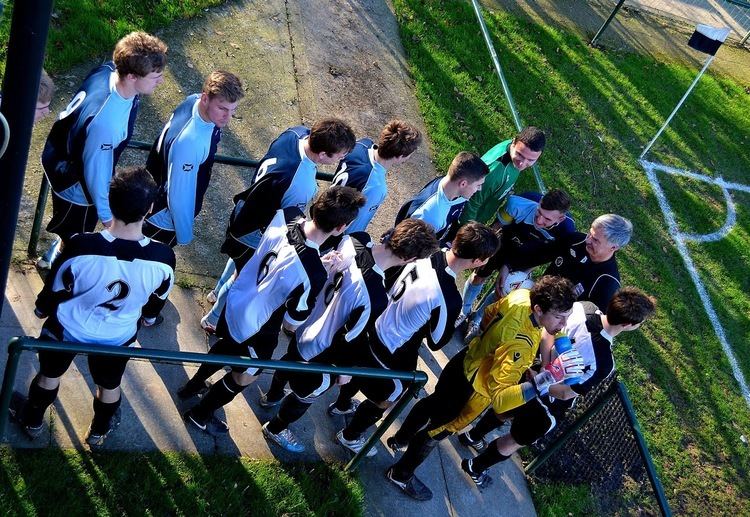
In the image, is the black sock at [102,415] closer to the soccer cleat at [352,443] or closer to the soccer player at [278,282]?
the soccer player at [278,282]

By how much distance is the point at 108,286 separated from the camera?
3.44 m

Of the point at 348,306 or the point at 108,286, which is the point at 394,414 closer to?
the point at 348,306

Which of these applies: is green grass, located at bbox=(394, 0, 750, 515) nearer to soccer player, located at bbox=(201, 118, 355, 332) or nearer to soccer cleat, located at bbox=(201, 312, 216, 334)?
soccer player, located at bbox=(201, 118, 355, 332)

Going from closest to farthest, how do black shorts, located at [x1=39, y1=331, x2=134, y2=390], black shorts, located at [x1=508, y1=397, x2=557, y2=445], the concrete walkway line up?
black shorts, located at [x1=39, y1=331, x2=134, y2=390] → the concrete walkway → black shorts, located at [x1=508, y1=397, x2=557, y2=445]

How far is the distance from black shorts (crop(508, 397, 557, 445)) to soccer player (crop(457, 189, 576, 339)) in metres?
1.49

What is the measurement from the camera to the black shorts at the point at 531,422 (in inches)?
179

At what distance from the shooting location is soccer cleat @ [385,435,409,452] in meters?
5.00

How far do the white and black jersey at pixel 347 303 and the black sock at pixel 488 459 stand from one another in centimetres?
140

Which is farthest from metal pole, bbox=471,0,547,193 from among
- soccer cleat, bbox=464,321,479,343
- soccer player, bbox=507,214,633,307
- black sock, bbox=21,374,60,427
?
black sock, bbox=21,374,60,427

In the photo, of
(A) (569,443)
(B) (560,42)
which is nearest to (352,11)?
(B) (560,42)

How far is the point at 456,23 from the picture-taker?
10.0m

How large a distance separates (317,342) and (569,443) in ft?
8.71

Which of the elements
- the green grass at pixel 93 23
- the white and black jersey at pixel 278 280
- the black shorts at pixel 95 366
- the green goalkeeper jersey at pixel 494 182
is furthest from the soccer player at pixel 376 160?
the green grass at pixel 93 23

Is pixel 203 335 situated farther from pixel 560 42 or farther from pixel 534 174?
pixel 560 42
